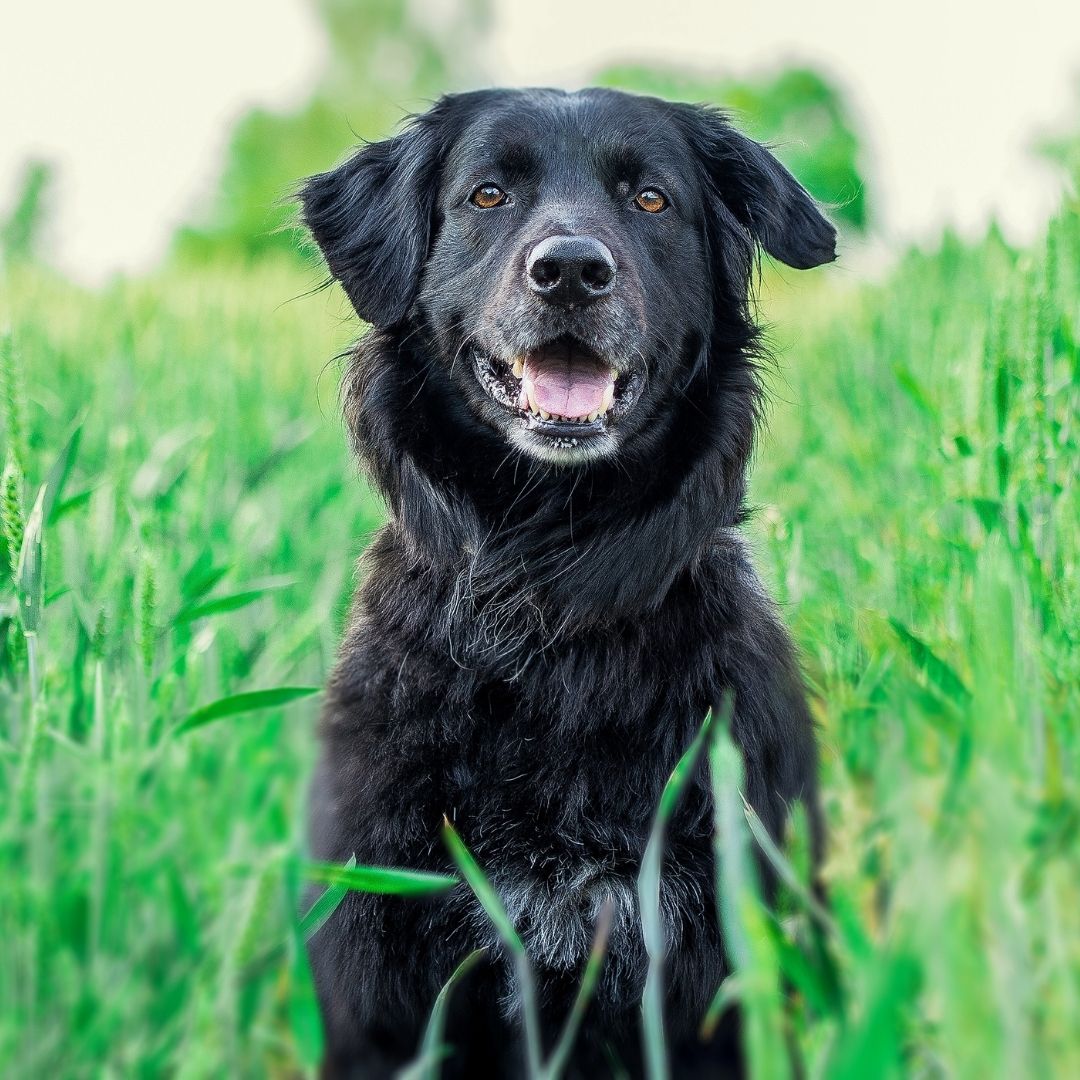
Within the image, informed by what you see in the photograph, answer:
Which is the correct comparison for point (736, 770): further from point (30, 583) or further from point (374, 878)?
point (30, 583)

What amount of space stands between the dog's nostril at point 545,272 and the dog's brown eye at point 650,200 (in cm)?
49

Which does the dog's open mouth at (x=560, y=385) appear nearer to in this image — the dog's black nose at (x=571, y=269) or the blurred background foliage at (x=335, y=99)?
the dog's black nose at (x=571, y=269)

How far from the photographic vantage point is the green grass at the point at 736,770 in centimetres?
115

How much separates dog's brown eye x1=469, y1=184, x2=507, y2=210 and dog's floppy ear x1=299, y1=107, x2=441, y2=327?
17 centimetres

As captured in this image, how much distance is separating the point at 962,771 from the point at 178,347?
247 inches

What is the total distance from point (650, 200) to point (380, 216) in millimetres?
685

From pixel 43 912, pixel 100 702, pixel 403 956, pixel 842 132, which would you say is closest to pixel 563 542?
pixel 403 956

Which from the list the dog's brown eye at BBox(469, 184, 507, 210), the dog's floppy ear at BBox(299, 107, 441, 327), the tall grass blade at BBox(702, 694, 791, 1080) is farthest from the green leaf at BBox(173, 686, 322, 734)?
the dog's brown eye at BBox(469, 184, 507, 210)

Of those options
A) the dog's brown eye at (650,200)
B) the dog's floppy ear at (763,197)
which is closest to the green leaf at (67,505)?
the dog's brown eye at (650,200)

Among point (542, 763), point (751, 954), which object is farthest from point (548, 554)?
point (751, 954)

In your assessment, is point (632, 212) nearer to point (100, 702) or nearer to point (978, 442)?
point (978, 442)

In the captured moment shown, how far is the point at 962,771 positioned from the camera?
4.39ft

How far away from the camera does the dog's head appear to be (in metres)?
2.57

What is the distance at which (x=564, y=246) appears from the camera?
2.45 m
